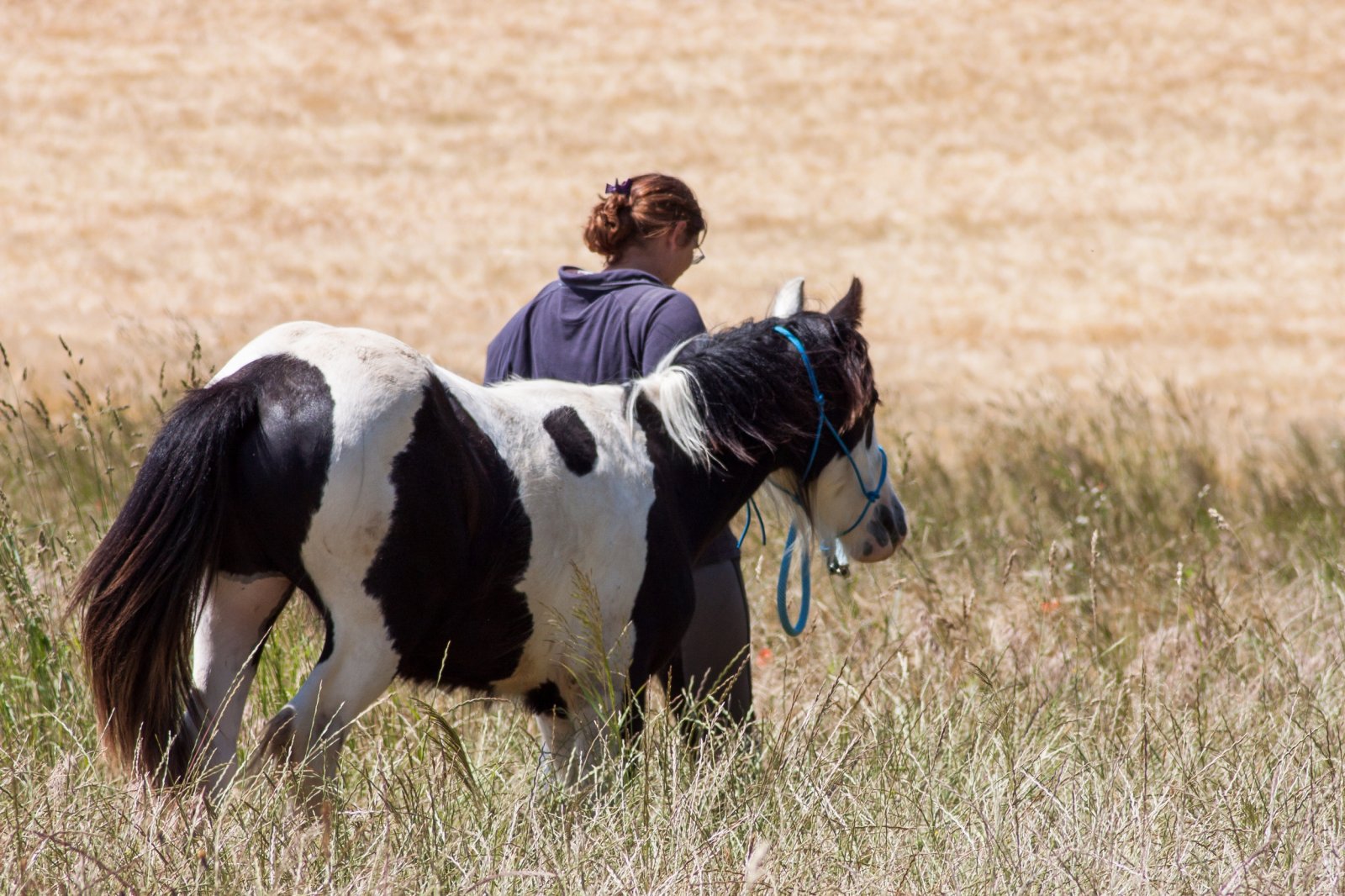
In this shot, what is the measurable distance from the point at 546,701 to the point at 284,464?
36.2 inches

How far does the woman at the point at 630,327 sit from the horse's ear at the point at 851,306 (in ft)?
1.17

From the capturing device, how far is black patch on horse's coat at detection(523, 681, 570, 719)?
3.20 metres

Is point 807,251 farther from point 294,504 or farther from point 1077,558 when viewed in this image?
point 294,504

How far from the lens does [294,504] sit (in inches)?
104

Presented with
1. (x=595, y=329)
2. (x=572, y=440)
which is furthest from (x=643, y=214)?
(x=572, y=440)

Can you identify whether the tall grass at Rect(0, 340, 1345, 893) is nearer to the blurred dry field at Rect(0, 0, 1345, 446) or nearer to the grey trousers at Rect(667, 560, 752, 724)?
the grey trousers at Rect(667, 560, 752, 724)

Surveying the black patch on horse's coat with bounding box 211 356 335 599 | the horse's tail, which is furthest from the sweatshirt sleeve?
the horse's tail

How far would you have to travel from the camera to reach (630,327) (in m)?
3.64

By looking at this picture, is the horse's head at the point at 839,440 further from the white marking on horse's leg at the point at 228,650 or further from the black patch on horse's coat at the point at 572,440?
the white marking on horse's leg at the point at 228,650

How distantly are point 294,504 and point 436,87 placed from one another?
2296 centimetres

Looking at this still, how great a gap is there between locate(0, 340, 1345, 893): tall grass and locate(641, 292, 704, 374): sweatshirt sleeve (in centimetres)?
73

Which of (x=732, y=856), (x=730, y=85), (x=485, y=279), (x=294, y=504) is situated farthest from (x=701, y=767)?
(x=730, y=85)

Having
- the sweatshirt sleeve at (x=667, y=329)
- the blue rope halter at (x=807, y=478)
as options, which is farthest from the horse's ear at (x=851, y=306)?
the sweatshirt sleeve at (x=667, y=329)

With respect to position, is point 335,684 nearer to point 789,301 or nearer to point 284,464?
point 284,464
